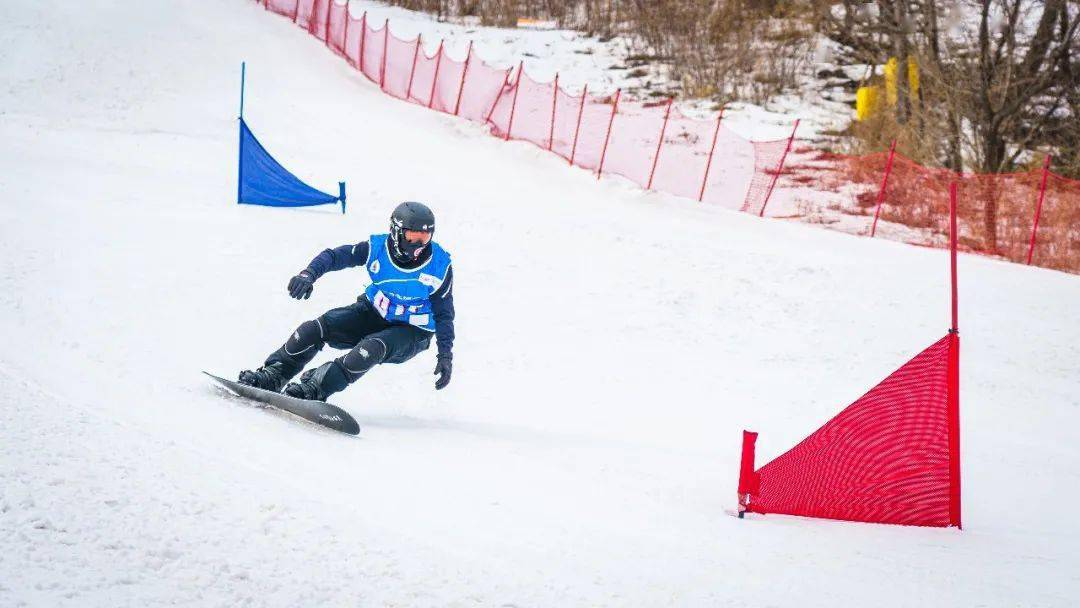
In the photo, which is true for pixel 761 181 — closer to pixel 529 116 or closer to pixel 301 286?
pixel 529 116

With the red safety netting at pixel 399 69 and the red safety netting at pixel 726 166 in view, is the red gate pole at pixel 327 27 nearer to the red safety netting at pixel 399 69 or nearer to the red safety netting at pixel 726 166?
the red safety netting at pixel 726 166

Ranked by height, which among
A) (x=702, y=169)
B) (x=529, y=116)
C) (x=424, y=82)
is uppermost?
(x=424, y=82)

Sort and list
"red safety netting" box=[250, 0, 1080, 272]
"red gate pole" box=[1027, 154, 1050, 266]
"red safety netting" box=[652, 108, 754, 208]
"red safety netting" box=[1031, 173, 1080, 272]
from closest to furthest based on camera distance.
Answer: "red gate pole" box=[1027, 154, 1050, 266], "red safety netting" box=[1031, 173, 1080, 272], "red safety netting" box=[250, 0, 1080, 272], "red safety netting" box=[652, 108, 754, 208]

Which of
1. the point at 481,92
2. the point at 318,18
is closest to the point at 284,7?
the point at 318,18

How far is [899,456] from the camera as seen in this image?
5.14 m

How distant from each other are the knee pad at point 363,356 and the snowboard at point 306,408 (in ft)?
1.35

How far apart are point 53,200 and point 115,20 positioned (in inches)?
652

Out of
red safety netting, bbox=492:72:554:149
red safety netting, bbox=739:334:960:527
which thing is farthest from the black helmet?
red safety netting, bbox=492:72:554:149

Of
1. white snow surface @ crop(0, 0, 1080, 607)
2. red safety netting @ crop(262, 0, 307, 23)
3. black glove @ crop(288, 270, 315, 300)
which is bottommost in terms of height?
white snow surface @ crop(0, 0, 1080, 607)

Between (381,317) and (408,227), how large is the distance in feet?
2.62

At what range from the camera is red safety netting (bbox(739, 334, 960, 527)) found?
5.12 m

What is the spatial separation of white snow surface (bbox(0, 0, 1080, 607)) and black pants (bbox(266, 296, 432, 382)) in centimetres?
46

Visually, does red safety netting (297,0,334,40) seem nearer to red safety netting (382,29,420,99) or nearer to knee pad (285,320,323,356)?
red safety netting (382,29,420,99)

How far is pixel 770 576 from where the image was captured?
4.02 m
